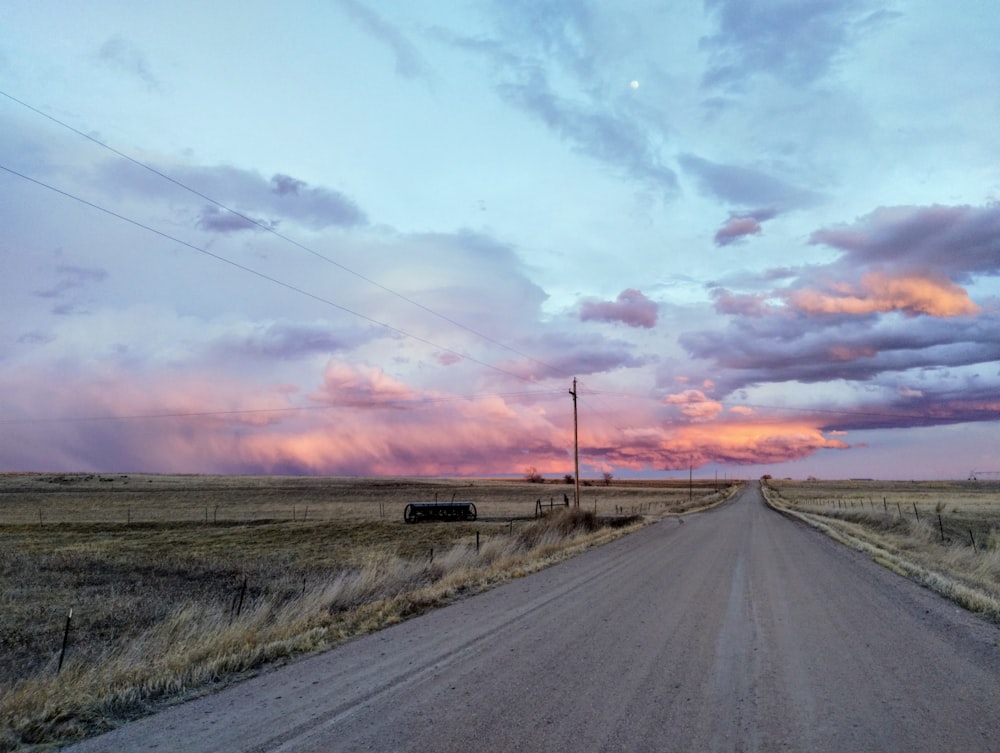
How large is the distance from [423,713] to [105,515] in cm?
5734

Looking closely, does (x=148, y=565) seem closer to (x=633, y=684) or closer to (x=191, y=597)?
(x=191, y=597)

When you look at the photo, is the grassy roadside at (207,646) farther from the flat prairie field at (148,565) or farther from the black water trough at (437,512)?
the black water trough at (437,512)

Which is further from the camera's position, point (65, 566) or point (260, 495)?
point (260, 495)

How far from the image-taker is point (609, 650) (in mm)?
8750

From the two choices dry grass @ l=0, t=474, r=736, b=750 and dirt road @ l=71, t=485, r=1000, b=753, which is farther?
dry grass @ l=0, t=474, r=736, b=750

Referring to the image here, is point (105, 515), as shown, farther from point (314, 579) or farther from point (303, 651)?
point (303, 651)

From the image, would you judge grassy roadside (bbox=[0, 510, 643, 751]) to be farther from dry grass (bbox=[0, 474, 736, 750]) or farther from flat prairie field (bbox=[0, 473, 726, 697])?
flat prairie field (bbox=[0, 473, 726, 697])

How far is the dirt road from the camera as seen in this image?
5.68 meters

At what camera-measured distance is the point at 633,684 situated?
720 cm

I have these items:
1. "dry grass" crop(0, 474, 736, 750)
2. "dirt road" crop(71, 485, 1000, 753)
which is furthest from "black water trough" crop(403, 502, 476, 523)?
"dirt road" crop(71, 485, 1000, 753)

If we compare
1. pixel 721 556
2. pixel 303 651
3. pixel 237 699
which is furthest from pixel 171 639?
pixel 721 556

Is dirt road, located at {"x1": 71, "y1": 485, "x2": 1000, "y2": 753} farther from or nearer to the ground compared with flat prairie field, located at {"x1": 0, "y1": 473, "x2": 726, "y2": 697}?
farther from the ground

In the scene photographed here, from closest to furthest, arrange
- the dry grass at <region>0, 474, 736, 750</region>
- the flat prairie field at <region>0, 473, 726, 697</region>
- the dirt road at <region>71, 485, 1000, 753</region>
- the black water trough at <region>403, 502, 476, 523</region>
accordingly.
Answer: the dirt road at <region>71, 485, 1000, 753</region>
the dry grass at <region>0, 474, 736, 750</region>
the flat prairie field at <region>0, 473, 726, 697</region>
the black water trough at <region>403, 502, 476, 523</region>

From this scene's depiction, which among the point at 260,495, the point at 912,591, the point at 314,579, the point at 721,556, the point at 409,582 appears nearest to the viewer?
the point at 912,591
